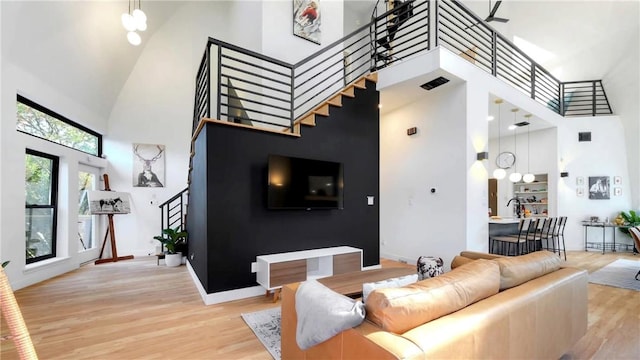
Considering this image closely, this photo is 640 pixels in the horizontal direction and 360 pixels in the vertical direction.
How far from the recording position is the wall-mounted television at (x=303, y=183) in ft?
11.9

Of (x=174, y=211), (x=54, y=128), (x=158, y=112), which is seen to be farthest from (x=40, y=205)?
(x=158, y=112)

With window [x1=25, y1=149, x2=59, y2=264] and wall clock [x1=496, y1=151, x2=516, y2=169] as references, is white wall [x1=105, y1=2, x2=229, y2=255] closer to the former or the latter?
window [x1=25, y1=149, x2=59, y2=264]

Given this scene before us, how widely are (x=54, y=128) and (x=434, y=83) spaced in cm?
643

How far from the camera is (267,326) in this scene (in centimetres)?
274

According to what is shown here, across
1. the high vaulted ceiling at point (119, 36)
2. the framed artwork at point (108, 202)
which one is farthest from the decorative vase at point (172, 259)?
the high vaulted ceiling at point (119, 36)

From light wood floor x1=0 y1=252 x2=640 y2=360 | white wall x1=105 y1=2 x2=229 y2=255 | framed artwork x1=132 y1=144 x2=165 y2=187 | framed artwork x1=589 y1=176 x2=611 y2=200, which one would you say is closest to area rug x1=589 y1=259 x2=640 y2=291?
light wood floor x1=0 y1=252 x2=640 y2=360

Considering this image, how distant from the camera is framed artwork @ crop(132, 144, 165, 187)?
630 cm

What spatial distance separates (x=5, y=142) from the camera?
368cm

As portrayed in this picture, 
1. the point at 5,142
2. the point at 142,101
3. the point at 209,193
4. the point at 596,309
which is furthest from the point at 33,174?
the point at 596,309

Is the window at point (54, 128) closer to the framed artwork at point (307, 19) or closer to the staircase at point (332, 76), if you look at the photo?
the staircase at point (332, 76)

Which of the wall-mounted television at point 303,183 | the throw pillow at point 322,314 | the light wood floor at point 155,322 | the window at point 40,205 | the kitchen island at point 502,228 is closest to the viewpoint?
the throw pillow at point 322,314

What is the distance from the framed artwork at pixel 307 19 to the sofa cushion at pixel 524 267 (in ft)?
15.7

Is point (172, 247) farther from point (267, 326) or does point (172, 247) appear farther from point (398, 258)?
point (398, 258)

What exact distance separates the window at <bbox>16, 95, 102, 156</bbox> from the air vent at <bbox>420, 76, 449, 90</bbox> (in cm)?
609
